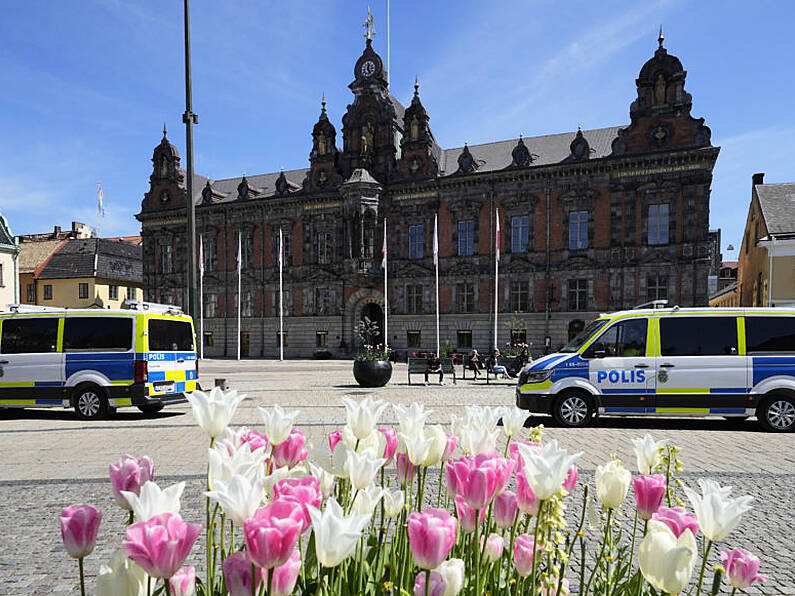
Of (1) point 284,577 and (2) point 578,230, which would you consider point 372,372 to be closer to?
(1) point 284,577

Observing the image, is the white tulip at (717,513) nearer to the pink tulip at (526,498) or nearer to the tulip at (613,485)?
the tulip at (613,485)

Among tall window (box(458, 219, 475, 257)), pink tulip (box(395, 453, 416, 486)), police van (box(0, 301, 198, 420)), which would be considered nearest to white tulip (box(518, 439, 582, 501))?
pink tulip (box(395, 453, 416, 486))

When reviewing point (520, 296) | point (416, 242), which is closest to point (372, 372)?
point (520, 296)

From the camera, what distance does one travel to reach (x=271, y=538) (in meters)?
1.15

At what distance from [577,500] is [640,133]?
32185 millimetres

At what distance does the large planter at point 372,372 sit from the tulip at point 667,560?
53.6ft

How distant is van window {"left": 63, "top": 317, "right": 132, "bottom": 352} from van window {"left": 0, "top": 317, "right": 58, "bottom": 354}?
326mm

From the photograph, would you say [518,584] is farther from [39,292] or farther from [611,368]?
[39,292]

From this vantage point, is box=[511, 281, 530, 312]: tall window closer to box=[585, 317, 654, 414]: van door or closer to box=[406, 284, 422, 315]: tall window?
box=[406, 284, 422, 315]: tall window

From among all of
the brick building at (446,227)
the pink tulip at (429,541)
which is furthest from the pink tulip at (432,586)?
the brick building at (446,227)

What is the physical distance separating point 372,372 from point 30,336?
9701mm

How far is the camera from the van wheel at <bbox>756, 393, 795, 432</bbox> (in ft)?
32.1

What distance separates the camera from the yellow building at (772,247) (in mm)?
29125

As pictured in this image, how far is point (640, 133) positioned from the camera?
32281 millimetres
